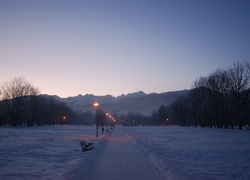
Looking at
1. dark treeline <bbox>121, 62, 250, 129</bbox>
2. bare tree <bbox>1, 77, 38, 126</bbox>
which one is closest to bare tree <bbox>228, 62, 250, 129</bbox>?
dark treeline <bbox>121, 62, 250, 129</bbox>

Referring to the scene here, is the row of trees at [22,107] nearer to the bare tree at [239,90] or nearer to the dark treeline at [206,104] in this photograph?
the dark treeline at [206,104]

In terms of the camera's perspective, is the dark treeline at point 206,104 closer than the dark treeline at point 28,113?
Yes

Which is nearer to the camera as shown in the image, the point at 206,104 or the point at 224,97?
the point at 224,97

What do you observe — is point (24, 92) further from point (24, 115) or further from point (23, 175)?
point (23, 175)

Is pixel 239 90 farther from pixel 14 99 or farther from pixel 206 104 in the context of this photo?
pixel 14 99

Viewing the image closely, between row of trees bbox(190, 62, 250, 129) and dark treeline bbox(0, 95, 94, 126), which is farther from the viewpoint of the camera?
dark treeline bbox(0, 95, 94, 126)

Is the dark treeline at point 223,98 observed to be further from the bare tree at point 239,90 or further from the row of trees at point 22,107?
the row of trees at point 22,107

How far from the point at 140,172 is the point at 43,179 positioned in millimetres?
4114

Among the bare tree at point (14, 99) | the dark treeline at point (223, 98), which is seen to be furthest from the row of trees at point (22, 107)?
the dark treeline at point (223, 98)

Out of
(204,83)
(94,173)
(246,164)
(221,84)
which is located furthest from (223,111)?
(94,173)

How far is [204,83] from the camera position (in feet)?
291

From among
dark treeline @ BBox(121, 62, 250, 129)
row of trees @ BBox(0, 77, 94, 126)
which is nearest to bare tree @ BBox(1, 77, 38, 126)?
row of trees @ BBox(0, 77, 94, 126)


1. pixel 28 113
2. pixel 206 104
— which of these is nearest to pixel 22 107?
pixel 28 113

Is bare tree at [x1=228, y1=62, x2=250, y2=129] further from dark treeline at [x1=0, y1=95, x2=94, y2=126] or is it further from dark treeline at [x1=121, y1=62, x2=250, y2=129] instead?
dark treeline at [x1=0, y1=95, x2=94, y2=126]
